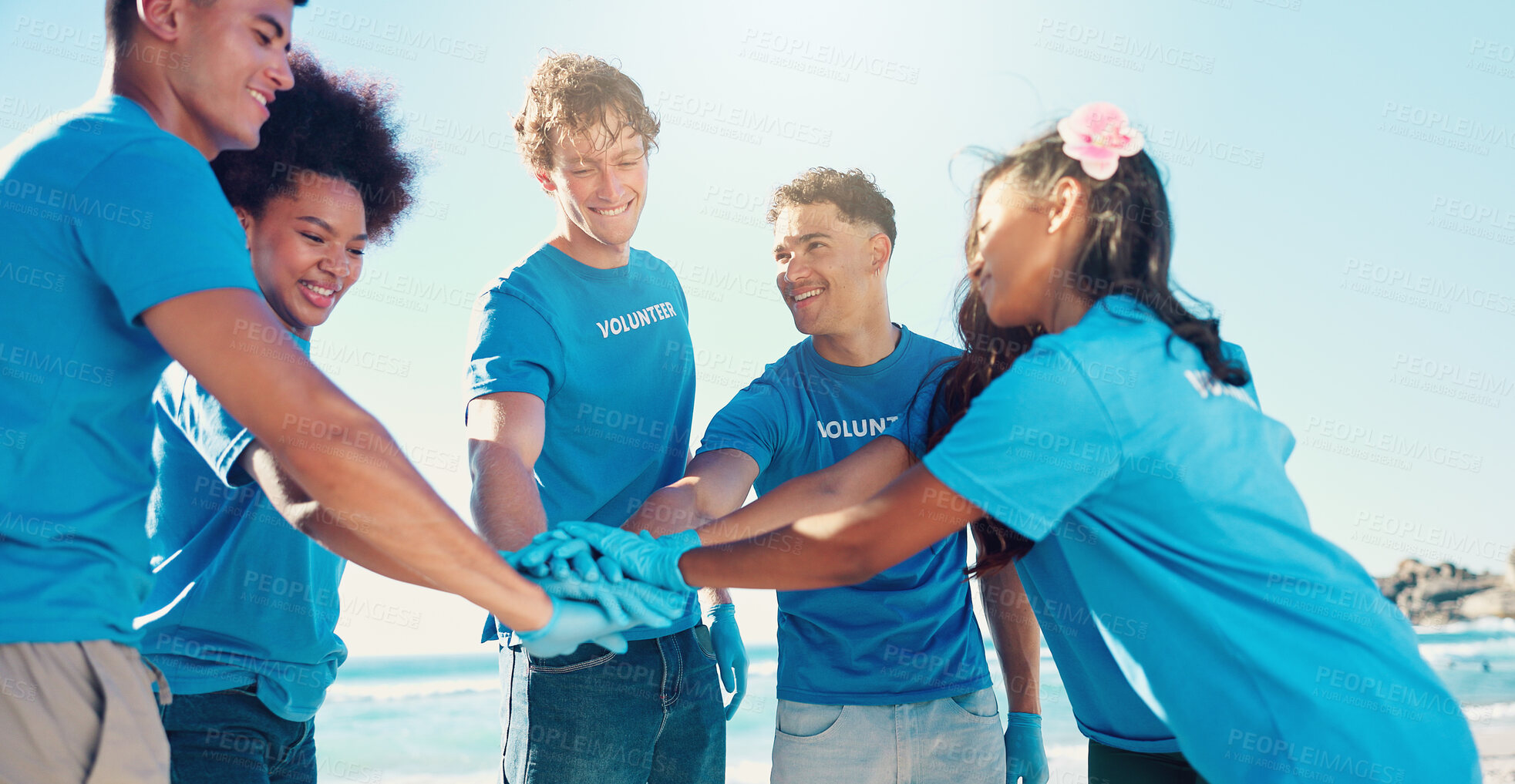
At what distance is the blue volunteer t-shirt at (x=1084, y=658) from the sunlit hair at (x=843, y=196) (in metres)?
1.68

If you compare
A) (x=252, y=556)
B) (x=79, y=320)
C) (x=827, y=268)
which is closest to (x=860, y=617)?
(x=827, y=268)

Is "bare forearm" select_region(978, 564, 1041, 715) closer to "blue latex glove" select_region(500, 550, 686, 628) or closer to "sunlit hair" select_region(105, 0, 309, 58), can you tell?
"blue latex glove" select_region(500, 550, 686, 628)

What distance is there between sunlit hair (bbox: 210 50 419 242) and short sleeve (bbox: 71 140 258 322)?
1.02 m

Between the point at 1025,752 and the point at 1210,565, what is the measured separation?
1.47m

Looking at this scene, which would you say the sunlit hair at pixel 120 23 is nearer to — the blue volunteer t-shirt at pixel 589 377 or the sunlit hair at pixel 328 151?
the sunlit hair at pixel 328 151

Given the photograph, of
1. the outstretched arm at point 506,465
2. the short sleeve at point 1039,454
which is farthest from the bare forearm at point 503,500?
the short sleeve at point 1039,454

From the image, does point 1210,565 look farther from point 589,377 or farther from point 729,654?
point 729,654

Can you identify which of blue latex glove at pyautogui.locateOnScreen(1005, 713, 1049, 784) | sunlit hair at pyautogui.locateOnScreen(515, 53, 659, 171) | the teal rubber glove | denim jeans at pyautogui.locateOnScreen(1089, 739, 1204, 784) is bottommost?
blue latex glove at pyautogui.locateOnScreen(1005, 713, 1049, 784)

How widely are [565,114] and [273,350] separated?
1.77m

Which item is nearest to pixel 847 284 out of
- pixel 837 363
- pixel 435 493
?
pixel 837 363

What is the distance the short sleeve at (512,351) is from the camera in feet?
8.40

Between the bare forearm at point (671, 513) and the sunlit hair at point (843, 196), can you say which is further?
the sunlit hair at point (843, 196)

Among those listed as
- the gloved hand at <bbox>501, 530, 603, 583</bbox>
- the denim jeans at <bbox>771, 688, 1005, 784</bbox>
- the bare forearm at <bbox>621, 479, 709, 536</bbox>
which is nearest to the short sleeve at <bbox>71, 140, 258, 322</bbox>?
the gloved hand at <bbox>501, 530, 603, 583</bbox>

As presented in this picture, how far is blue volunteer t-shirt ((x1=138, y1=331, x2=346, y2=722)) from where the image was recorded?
6.70ft
